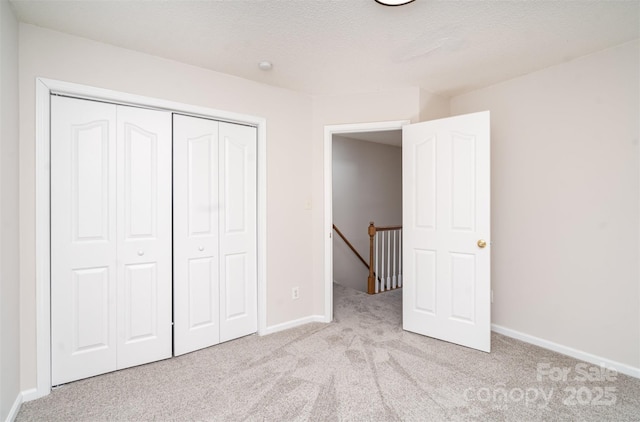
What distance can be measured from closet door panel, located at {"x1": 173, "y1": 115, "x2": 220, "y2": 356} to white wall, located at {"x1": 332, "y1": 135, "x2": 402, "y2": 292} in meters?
2.94

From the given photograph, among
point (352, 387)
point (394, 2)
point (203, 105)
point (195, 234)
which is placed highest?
point (394, 2)

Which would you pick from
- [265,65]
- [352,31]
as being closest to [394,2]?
[352,31]

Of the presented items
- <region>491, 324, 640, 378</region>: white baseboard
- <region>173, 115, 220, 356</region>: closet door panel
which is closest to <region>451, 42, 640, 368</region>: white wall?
<region>491, 324, 640, 378</region>: white baseboard

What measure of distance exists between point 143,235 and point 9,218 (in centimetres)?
75

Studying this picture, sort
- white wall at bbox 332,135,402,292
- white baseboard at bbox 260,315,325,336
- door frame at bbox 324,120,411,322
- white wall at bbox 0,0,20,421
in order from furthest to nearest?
1. white wall at bbox 332,135,402,292
2. door frame at bbox 324,120,411,322
3. white baseboard at bbox 260,315,325,336
4. white wall at bbox 0,0,20,421

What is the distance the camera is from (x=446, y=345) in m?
2.66

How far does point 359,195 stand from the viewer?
5703 mm

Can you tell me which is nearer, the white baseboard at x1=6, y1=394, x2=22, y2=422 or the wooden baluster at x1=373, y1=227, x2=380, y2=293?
the white baseboard at x1=6, y1=394, x2=22, y2=422

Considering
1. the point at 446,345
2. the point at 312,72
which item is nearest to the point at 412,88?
the point at 312,72

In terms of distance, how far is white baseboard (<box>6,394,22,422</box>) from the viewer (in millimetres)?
1707

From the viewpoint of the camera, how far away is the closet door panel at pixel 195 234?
252 cm

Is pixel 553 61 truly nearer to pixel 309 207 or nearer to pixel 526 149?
pixel 526 149

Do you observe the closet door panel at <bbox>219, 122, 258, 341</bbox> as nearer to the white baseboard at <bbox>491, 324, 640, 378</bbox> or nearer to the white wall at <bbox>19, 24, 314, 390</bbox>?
the white wall at <bbox>19, 24, 314, 390</bbox>

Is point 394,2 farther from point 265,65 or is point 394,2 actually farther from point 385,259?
point 385,259
